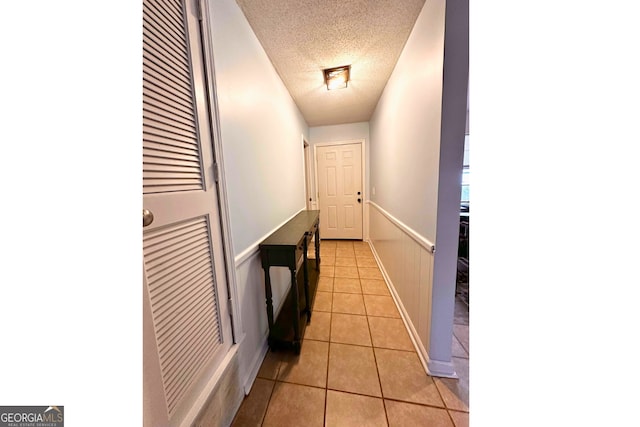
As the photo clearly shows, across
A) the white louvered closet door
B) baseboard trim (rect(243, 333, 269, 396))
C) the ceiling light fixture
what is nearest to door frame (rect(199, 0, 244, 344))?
the white louvered closet door

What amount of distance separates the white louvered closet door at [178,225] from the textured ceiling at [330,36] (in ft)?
2.41

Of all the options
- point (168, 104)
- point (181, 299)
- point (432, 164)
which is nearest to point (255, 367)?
point (181, 299)

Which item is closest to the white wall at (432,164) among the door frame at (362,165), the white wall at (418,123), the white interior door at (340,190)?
the white wall at (418,123)

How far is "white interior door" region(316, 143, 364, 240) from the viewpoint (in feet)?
13.0

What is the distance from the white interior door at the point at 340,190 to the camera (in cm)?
395

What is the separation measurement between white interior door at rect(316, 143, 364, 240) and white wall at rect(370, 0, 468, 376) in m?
2.04

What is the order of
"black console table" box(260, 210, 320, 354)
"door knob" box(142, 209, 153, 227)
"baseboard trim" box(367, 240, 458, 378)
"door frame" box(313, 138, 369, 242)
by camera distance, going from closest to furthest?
"door knob" box(142, 209, 153, 227)
"baseboard trim" box(367, 240, 458, 378)
"black console table" box(260, 210, 320, 354)
"door frame" box(313, 138, 369, 242)

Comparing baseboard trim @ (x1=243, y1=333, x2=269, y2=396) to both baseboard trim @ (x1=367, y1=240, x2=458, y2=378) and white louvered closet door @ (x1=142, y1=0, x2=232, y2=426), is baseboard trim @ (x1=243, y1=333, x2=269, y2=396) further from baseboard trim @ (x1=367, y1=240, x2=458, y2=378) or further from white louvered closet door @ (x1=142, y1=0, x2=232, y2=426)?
baseboard trim @ (x1=367, y1=240, x2=458, y2=378)

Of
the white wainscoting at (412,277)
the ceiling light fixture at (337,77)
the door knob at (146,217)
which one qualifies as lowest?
the white wainscoting at (412,277)

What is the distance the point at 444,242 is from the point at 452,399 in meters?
0.90

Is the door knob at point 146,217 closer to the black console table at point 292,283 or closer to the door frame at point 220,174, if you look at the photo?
the door frame at point 220,174
